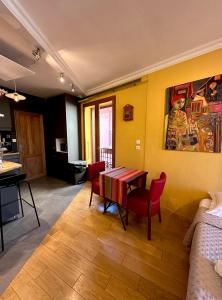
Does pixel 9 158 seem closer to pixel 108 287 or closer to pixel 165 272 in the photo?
pixel 108 287

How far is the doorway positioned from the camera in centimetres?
402

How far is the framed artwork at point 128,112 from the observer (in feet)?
9.64

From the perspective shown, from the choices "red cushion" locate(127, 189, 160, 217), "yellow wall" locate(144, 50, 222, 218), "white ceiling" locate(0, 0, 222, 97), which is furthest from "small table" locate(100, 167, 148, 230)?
"white ceiling" locate(0, 0, 222, 97)

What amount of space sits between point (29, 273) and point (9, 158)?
2.73 m

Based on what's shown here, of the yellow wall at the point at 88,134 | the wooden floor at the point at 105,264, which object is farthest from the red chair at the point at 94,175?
the yellow wall at the point at 88,134

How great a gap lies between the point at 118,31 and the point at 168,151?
1.91m

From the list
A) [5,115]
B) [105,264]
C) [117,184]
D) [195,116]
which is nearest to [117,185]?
[117,184]

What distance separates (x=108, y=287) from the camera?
1.29 meters

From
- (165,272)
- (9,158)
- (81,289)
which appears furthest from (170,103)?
(9,158)

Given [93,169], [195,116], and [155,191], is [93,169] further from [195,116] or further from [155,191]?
[195,116]

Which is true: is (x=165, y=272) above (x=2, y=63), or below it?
below

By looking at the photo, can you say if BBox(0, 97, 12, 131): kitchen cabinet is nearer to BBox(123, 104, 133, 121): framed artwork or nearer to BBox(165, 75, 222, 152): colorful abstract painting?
BBox(123, 104, 133, 121): framed artwork

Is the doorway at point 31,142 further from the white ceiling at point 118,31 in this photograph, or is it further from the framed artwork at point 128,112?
the framed artwork at point 128,112

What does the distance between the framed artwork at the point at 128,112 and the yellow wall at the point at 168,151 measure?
0.09m
